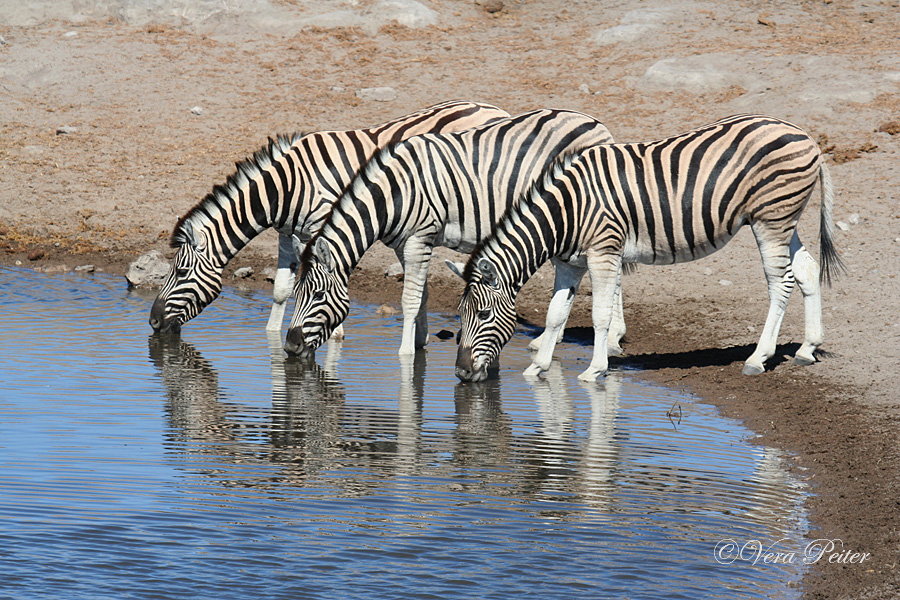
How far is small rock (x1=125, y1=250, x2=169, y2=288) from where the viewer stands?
13.4m

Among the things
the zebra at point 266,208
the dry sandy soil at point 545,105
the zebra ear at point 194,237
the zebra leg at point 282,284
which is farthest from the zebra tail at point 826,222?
the zebra ear at point 194,237

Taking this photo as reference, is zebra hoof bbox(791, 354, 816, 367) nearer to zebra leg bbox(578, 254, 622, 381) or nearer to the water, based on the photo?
the water

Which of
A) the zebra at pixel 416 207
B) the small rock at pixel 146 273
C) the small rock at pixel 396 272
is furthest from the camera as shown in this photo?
the small rock at pixel 396 272

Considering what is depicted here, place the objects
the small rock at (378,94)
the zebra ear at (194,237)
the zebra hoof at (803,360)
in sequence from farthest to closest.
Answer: the small rock at (378,94) → the zebra ear at (194,237) → the zebra hoof at (803,360)

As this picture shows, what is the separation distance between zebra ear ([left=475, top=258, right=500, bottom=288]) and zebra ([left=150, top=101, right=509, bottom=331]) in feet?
7.04

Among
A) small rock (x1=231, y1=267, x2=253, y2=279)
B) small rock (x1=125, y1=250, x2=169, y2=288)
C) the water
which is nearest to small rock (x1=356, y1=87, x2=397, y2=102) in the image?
small rock (x1=231, y1=267, x2=253, y2=279)

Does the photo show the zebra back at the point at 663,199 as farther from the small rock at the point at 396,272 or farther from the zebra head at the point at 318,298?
the small rock at the point at 396,272

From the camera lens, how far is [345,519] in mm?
6039

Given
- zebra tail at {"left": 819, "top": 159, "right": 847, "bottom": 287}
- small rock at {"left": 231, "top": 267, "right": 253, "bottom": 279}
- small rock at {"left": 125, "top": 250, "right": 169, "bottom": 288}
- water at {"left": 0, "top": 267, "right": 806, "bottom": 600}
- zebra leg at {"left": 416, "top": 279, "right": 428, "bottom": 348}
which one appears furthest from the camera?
small rock at {"left": 231, "top": 267, "right": 253, "bottom": 279}

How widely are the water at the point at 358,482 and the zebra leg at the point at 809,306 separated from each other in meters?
1.36

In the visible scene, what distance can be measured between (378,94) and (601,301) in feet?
39.0

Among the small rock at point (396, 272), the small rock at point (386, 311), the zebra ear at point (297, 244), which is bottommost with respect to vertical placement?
the small rock at point (386, 311)

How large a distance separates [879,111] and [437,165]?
32.6ft

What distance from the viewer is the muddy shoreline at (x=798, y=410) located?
19.3 feet
